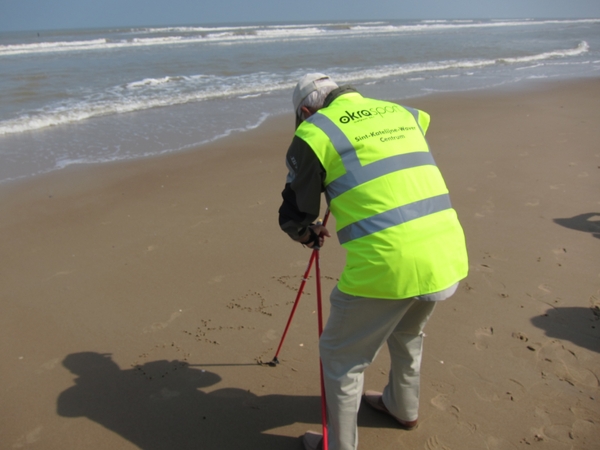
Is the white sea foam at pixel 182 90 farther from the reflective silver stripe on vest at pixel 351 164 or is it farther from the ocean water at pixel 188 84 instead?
the reflective silver stripe on vest at pixel 351 164

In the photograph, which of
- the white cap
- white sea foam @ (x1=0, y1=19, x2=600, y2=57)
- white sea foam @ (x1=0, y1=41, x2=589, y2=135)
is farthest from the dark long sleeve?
white sea foam @ (x1=0, y1=19, x2=600, y2=57)

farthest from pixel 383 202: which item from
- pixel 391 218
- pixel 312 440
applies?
pixel 312 440

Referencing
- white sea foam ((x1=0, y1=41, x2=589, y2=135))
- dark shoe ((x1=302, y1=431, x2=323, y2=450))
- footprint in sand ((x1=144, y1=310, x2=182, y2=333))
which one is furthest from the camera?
white sea foam ((x1=0, y1=41, x2=589, y2=135))

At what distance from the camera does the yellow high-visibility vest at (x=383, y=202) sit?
1895mm

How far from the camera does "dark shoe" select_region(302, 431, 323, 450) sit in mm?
2453

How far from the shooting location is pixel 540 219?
4.90 m

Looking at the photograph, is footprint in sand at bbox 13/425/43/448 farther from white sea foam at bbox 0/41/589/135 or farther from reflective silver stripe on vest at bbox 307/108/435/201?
white sea foam at bbox 0/41/589/135

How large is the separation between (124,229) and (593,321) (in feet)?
13.1

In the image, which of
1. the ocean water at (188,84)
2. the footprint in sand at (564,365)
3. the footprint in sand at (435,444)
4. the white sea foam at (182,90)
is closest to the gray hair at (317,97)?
the footprint in sand at (435,444)

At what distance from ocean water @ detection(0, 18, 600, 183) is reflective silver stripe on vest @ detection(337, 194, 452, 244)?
5794mm

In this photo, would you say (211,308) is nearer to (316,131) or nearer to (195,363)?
(195,363)

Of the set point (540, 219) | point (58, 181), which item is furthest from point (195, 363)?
point (58, 181)

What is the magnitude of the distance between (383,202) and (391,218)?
0.07 m

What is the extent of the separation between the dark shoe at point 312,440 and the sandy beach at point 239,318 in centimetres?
10
